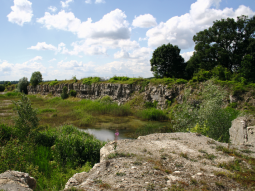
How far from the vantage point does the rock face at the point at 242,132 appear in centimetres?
678

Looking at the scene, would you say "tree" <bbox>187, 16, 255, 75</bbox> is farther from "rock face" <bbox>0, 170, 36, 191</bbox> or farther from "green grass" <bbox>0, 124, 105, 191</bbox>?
"rock face" <bbox>0, 170, 36, 191</bbox>

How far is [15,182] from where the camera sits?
334 cm

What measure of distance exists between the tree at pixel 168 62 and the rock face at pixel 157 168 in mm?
23076

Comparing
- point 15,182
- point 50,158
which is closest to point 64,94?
point 50,158

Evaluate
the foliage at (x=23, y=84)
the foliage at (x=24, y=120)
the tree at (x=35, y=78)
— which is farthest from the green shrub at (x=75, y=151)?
the foliage at (x=23, y=84)

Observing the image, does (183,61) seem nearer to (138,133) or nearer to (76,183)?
(138,133)

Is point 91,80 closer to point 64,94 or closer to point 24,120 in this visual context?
point 64,94

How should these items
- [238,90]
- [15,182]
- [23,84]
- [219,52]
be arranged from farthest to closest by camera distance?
[23,84] → [219,52] → [238,90] → [15,182]

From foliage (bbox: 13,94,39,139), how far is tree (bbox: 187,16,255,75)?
76.9ft

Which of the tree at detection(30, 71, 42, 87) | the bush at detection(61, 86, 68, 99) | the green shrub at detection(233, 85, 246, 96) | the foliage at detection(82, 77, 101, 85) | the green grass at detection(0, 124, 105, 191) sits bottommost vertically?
the green grass at detection(0, 124, 105, 191)

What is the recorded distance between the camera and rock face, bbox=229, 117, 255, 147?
22.3 feet

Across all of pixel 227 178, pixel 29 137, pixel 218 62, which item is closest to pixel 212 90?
pixel 227 178

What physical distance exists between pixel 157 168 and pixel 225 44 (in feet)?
86.2

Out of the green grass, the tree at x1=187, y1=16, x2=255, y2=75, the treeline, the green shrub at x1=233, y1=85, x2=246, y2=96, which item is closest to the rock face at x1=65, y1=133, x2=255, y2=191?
the green grass
